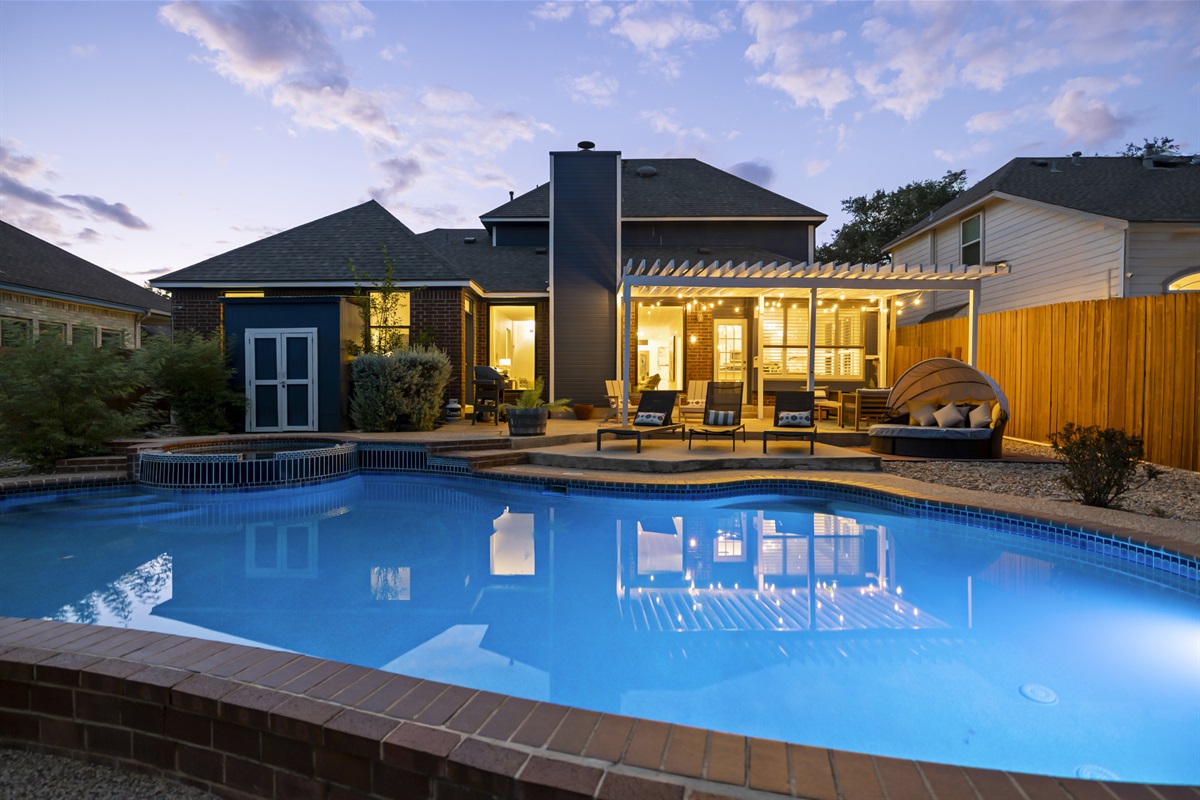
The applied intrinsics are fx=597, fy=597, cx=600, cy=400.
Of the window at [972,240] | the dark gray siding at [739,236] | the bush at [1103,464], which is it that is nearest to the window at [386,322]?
the dark gray siding at [739,236]

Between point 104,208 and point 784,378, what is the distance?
32516 millimetres

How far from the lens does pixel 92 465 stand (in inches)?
317

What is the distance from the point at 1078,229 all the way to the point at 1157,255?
1.44 metres

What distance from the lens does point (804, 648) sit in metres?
3.52

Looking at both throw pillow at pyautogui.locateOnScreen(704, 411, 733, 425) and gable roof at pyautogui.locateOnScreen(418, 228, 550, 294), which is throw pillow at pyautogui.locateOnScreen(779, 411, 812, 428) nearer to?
throw pillow at pyautogui.locateOnScreen(704, 411, 733, 425)

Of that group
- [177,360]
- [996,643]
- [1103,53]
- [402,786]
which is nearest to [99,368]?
[177,360]

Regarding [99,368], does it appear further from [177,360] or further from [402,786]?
[402,786]

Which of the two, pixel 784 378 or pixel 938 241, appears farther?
pixel 938 241

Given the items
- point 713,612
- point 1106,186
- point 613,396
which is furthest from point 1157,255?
point 713,612

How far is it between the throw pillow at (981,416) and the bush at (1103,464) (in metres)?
2.97

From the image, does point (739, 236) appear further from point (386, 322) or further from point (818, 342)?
point (386, 322)

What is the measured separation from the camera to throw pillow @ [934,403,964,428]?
9.51m

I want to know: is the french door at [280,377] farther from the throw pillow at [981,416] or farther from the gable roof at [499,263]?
the throw pillow at [981,416]

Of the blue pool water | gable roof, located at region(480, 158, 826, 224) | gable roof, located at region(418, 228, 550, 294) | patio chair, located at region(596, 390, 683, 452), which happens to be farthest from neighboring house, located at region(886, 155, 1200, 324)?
gable roof, located at region(418, 228, 550, 294)
